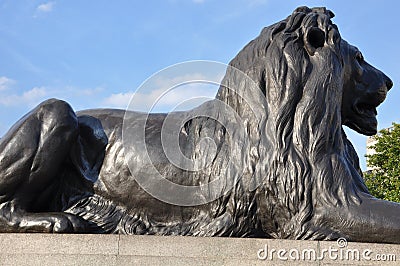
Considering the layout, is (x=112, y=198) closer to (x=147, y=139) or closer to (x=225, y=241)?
(x=147, y=139)

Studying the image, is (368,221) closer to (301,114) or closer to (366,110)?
(301,114)

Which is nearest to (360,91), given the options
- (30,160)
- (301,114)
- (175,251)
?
(301,114)

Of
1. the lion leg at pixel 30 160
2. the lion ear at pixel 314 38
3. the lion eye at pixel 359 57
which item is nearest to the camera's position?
the lion leg at pixel 30 160

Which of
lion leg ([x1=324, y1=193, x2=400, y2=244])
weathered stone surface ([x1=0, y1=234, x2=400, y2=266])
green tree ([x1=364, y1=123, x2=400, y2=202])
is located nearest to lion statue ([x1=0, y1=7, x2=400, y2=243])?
lion leg ([x1=324, y1=193, x2=400, y2=244])

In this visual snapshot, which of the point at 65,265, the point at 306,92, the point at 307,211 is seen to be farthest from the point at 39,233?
the point at 306,92

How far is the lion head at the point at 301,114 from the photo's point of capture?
205 inches

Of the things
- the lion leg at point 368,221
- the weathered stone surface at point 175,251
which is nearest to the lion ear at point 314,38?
the lion leg at point 368,221

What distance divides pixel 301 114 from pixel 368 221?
103 centimetres

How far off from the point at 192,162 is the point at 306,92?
113 cm

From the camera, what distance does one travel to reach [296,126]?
541cm

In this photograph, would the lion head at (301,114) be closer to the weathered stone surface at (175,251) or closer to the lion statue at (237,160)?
the lion statue at (237,160)

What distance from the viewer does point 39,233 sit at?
5262mm

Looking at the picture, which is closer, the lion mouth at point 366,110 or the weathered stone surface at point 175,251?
the weathered stone surface at point 175,251

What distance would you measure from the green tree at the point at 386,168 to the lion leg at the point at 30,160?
2252 cm
